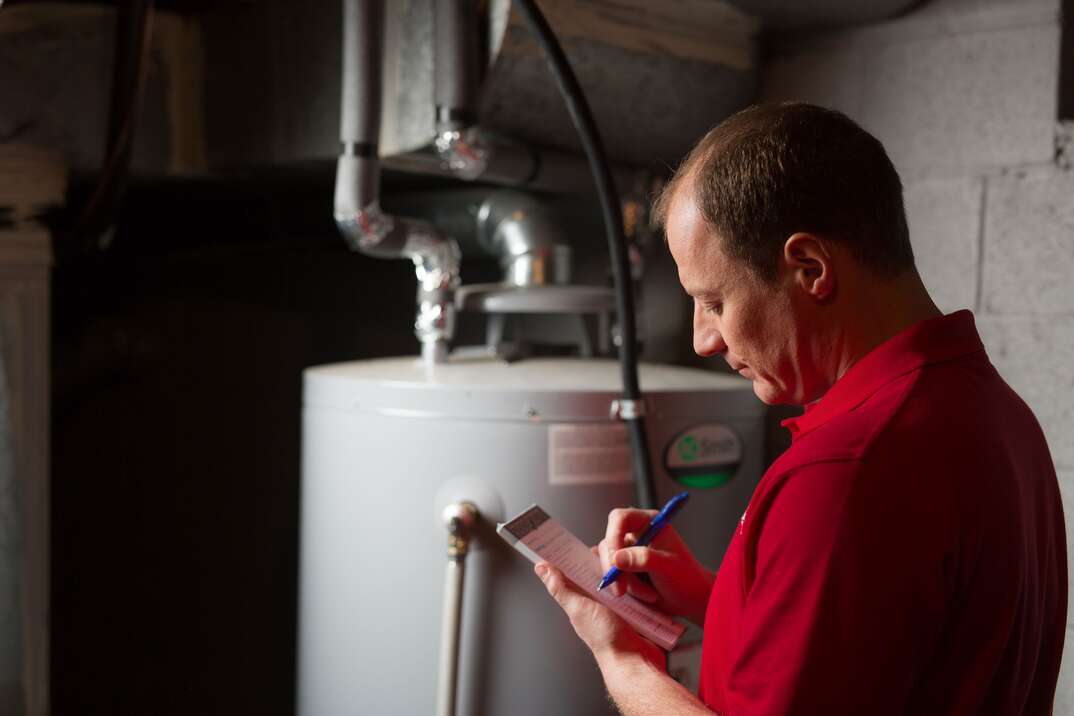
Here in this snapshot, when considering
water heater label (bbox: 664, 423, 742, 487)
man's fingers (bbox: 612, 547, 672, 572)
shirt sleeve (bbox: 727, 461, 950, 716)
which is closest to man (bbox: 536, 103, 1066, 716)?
shirt sleeve (bbox: 727, 461, 950, 716)

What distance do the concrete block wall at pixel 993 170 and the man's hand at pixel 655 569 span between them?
0.73 m

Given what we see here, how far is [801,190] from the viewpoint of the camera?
64 cm

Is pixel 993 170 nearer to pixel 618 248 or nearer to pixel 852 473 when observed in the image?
pixel 618 248

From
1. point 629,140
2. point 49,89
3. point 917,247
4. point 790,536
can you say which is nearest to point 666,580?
point 790,536

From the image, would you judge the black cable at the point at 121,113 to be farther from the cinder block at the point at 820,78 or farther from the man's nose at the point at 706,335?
the man's nose at the point at 706,335

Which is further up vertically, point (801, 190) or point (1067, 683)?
point (801, 190)

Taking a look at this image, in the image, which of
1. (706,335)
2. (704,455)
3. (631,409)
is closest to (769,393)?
(706,335)

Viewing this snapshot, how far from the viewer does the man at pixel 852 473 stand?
58 cm

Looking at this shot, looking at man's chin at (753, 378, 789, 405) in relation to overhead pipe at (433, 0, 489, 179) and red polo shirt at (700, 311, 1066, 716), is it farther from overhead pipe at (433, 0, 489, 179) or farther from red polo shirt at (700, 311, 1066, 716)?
overhead pipe at (433, 0, 489, 179)

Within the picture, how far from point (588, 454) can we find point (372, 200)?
1.68 feet

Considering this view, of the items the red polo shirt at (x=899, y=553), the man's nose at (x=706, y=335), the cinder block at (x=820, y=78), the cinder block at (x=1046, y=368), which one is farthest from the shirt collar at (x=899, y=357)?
the cinder block at (x=820, y=78)

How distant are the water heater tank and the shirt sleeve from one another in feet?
2.35

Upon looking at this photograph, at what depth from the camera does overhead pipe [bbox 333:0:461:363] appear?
1411mm

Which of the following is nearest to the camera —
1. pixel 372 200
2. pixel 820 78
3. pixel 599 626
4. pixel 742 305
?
pixel 742 305
